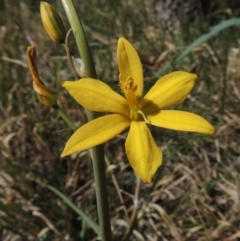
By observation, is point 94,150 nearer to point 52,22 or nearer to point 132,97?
point 132,97

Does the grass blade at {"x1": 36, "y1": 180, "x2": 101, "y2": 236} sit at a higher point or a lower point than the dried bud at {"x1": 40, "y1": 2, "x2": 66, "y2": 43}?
lower

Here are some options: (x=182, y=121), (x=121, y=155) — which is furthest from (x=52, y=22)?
(x=121, y=155)

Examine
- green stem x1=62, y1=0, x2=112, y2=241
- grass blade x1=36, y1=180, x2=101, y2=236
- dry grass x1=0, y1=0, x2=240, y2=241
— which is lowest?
dry grass x1=0, y1=0, x2=240, y2=241

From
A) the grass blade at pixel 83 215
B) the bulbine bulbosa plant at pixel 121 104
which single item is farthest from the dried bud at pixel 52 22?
the grass blade at pixel 83 215

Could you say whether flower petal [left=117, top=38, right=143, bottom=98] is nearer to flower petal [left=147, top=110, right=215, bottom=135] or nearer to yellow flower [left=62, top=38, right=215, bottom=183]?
yellow flower [left=62, top=38, right=215, bottom=183]

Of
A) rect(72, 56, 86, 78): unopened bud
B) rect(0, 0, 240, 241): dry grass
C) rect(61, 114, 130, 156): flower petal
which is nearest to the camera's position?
rect(61, 114, 130, 156): flower petal

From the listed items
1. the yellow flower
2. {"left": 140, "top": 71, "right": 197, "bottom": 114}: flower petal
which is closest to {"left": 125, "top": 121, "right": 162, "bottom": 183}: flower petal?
the yellow flower
